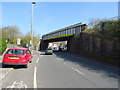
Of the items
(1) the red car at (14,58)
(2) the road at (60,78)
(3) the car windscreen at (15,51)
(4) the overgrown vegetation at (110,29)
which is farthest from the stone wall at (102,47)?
(3) the car windscreen at (15,51)

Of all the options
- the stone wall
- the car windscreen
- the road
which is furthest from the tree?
the road

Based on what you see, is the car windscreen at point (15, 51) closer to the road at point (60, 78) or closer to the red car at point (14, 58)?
the red car at point (14, 58)

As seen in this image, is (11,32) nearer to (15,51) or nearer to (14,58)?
(15,51)

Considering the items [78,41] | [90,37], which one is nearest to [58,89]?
[90,37]

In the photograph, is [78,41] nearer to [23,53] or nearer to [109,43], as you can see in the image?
[109,43]

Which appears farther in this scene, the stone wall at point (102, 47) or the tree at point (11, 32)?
the tree at point (11, 32)

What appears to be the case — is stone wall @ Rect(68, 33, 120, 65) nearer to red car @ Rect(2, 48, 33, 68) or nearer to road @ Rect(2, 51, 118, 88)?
road @ Rect(2, 51, 118, 88)

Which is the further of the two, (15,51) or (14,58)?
(15,51)

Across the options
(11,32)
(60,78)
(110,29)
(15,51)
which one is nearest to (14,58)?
(15,51)

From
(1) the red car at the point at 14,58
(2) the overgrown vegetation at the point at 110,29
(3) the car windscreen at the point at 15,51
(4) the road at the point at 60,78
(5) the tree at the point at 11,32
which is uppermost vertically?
(5) the tree at the point at 11,32

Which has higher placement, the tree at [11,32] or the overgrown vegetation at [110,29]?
the tree at [11,32]

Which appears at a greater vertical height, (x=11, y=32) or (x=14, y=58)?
(x=11, y=32)

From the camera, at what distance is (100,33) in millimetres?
20438

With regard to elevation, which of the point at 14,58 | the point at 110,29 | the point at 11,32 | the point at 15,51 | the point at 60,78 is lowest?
the point at 60,78
